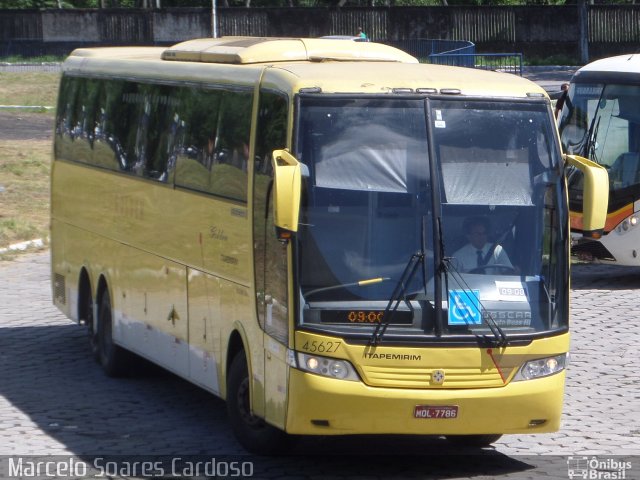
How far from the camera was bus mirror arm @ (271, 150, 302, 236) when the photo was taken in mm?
7863

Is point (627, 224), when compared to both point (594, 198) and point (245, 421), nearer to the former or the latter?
point (594, 198)

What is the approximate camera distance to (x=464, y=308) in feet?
27.4

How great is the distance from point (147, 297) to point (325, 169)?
3.78 m

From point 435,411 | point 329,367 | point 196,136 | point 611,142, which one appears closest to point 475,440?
point 435,411

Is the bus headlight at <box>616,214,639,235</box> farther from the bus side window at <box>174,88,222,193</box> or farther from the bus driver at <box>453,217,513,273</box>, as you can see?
the bus driver at <box>453,217,513,273</box>

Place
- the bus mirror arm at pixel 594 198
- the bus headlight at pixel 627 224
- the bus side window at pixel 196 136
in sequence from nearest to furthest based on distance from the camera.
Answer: the bus mirror arm at pixel 594 198 → the bus side window at pixel 196 136 → the bus headlight at pixel 627 224

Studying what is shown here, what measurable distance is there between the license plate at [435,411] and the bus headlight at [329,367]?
443 millimetres

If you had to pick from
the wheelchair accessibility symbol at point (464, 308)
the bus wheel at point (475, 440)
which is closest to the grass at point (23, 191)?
the bus wheel at point (475, 440)

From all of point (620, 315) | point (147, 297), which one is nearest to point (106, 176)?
point (147, 297)

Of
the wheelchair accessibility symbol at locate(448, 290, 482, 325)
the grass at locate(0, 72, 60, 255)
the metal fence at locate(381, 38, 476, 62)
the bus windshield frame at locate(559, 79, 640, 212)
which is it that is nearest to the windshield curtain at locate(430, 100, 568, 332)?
the wheelchair accessibility symbol at locate(448, 290, 482, 325)

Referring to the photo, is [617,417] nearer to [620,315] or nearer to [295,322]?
[295,322]

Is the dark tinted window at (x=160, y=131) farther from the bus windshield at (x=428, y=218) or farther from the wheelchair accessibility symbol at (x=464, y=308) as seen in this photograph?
the wheelchair accessibility symbol at (x=464, y=308)

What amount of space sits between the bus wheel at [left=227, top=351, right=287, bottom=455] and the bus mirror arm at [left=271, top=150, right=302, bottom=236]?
1.71 m

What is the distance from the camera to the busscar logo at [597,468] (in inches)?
347
